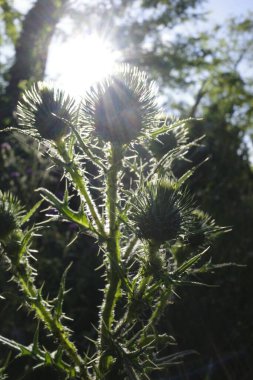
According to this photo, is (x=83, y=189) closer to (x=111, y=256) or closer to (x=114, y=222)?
(x=114, y=222)

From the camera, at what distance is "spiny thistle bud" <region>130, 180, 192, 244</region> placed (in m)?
1.62

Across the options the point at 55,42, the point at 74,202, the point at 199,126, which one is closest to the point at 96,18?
the point at 55,42

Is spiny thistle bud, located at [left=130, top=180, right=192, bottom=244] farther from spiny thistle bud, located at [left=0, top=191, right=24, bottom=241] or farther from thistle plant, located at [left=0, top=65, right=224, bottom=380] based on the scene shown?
spiny thistle bud, located at [left=0, top=191, right=24, bottom=241]

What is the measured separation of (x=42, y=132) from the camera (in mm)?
1846

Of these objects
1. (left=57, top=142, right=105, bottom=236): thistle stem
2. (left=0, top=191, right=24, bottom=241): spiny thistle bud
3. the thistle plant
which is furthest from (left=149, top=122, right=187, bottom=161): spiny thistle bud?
(left=0, top=191, right=24, bottom=241): spiny thistle bud

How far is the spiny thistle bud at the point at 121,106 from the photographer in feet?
5.72

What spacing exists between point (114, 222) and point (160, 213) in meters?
0.17

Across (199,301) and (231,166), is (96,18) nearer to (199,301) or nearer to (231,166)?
(231,166)

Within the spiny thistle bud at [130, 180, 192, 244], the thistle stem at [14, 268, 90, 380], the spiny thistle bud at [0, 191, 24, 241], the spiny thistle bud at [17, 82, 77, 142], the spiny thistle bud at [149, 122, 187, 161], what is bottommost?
the thistle stem at [14, 268, 90, 380]

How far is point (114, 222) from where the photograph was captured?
1.66 metres

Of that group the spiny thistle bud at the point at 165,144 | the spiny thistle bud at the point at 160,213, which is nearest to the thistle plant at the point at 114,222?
the spiny thistle bud at the point at 160,213

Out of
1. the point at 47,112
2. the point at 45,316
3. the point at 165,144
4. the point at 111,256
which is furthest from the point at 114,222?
the point at 165,144

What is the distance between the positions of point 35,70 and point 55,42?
937 centimetres

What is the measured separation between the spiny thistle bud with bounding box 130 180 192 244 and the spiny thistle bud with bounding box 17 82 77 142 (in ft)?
1.46
